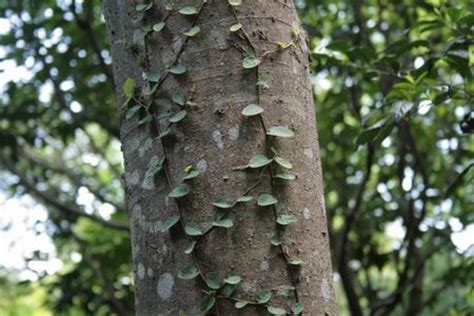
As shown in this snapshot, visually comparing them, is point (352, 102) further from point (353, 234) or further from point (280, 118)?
point (280, 118)

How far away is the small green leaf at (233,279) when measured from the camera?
1.44 metres

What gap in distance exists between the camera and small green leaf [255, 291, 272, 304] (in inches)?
56.7

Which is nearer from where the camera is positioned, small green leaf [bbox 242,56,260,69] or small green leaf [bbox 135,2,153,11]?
small green leaf [bbox 242,56,260,69]

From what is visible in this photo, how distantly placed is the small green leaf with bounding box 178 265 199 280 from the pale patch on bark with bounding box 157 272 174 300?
0.04 metres

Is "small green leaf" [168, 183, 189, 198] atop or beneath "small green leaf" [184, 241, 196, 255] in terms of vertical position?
atop

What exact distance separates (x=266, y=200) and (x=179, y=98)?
29 centimetres

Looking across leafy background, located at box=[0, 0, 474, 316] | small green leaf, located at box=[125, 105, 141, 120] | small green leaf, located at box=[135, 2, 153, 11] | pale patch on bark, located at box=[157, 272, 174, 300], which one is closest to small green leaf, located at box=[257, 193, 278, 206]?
pale patch on bark, located at box=[157, 272, 174, 300]

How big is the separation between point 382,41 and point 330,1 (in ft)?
2.05

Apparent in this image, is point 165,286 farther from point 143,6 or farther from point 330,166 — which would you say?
point 330,166

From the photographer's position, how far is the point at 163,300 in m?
1.53

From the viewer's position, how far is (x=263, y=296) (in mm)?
1445

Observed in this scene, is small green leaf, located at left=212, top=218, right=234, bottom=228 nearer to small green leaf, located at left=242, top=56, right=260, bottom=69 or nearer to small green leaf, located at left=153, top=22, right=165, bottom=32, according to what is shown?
small green leaf, located at left=242, top=56, right=260, bottom=69

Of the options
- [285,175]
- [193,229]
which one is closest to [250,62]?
[285,175]

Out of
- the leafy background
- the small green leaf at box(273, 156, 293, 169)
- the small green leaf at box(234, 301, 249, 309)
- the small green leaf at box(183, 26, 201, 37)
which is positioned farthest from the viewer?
the leafy background
